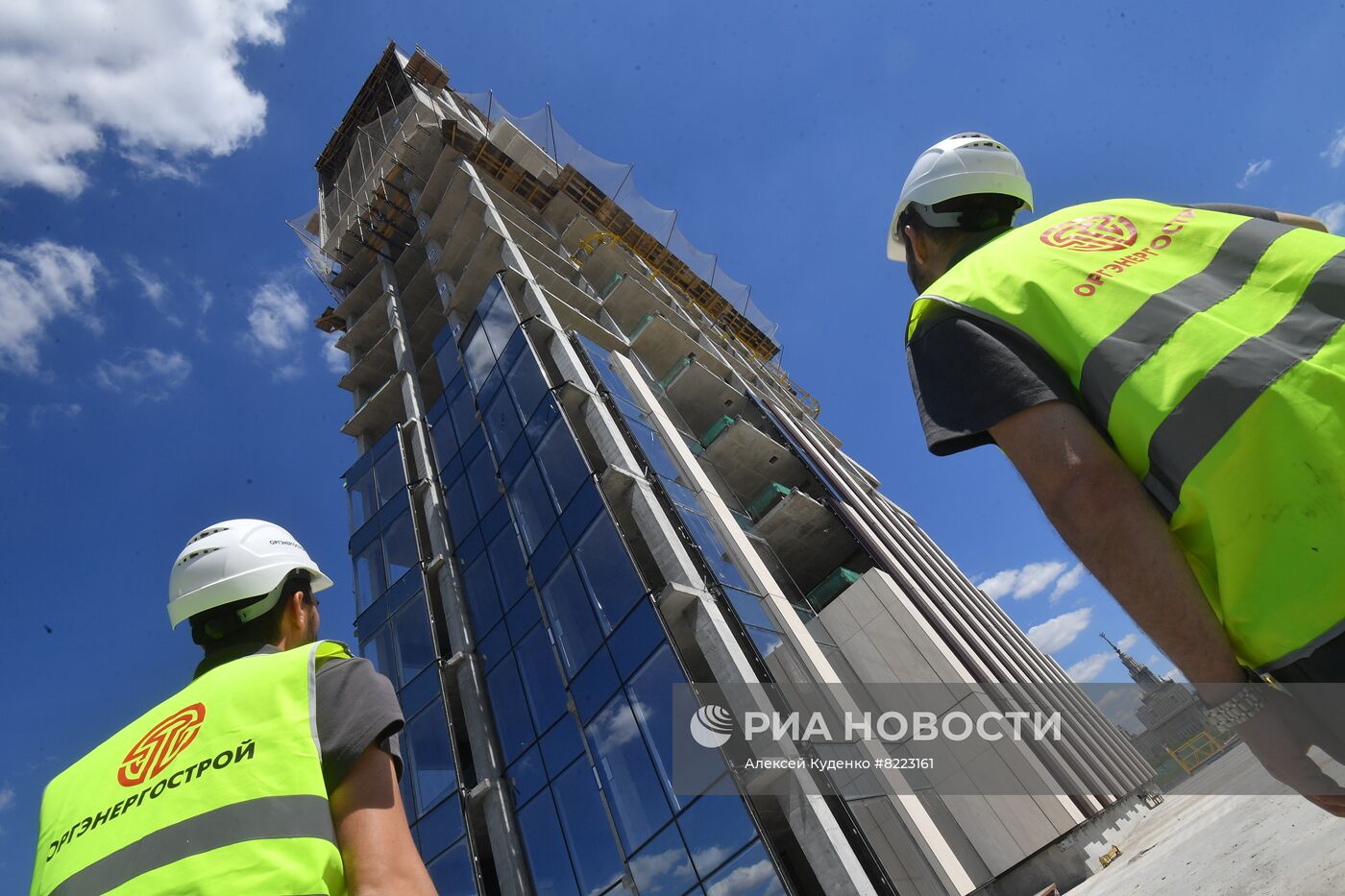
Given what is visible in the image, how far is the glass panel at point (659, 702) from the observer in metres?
11.8

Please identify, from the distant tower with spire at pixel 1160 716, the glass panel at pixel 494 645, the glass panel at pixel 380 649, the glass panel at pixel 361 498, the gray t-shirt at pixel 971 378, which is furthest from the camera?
the distant tower with spire at pixel 1160 716

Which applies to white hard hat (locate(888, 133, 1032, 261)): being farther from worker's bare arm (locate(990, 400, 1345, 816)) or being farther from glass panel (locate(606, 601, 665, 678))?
glass panel (locate(606, 601, 665, 678))

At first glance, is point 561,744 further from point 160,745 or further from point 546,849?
point 160,745

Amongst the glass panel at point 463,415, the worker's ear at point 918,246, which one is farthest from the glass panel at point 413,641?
the worker's ear at point 918,246

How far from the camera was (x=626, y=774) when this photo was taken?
40.9 ft

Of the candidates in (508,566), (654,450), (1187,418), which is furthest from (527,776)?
(1187,418)

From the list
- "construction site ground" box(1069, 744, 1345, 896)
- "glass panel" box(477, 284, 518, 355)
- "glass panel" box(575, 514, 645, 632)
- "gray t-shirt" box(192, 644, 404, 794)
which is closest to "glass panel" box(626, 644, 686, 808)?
"glass panel" box(575, 514, 645, 632)

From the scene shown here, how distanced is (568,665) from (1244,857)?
11.4 m

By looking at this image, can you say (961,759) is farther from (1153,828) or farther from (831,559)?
(831,559)

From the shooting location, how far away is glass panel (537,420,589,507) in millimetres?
16625

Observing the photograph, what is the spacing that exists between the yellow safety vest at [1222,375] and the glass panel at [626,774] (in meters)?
11.7

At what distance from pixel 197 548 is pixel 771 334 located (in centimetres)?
4303

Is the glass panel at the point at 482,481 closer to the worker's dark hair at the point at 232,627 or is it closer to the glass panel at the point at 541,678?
the glass panel at the point at 541,678

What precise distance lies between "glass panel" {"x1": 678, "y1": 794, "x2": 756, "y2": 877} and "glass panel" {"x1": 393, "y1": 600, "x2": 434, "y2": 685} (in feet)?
33.1
